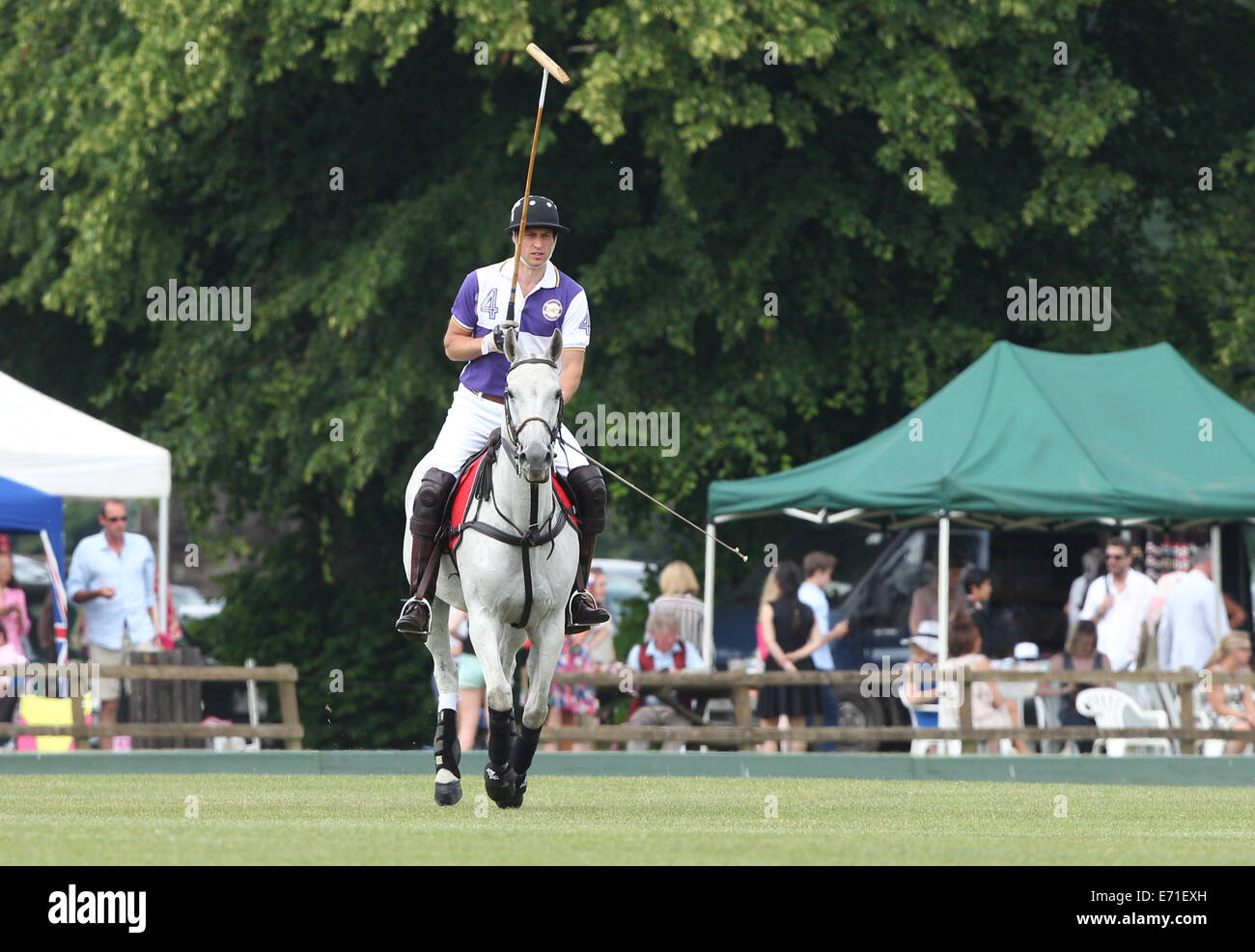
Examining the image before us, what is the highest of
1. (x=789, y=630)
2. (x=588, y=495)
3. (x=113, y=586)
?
(x=588, y=495)

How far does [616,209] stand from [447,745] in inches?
452

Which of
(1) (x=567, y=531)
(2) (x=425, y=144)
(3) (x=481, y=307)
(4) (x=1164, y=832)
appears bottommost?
(4) (x=1164, y=832)

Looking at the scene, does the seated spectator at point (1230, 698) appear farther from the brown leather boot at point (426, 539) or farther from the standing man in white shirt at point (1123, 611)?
the brown leather boot at point (426, 539)

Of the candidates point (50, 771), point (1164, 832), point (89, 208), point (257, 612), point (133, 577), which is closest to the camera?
point (1164, 832)

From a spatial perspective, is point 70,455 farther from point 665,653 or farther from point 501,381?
point 501,381

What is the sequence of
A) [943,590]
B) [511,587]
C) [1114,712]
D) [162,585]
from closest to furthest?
1. [511,587]
2. [1114,712]
3. [943,590]
4. [162,585]

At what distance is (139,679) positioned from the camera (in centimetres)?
1708

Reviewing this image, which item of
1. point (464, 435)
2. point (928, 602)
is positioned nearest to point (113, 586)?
point (928, 602)

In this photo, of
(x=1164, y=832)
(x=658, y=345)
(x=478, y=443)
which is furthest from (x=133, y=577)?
(x=1164, y=832)

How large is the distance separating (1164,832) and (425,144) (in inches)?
568

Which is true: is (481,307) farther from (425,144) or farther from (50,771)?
(425,144)

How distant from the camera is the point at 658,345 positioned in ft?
71.8

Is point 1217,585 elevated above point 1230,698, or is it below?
above

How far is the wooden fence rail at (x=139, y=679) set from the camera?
16.5m
